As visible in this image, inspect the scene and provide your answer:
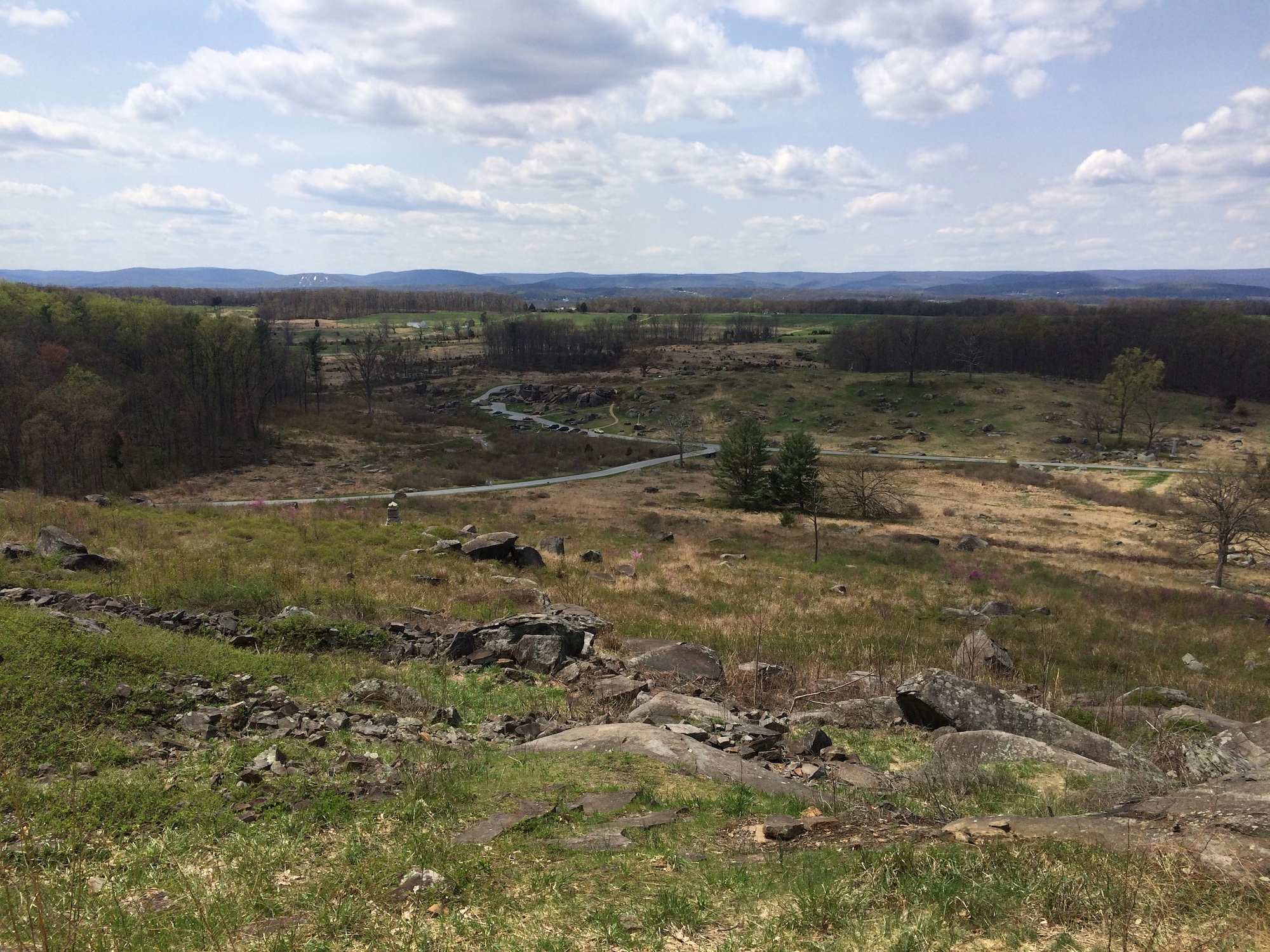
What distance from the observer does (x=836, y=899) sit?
20.3 ft

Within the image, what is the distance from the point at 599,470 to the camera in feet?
243

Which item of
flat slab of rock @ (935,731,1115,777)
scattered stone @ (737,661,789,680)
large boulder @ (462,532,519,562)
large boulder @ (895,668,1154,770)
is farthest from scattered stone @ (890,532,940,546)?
flat slab of rock @ (935,731,1115,777)

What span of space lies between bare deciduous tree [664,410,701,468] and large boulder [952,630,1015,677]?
59.3m

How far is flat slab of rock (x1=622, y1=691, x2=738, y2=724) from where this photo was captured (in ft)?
41.0

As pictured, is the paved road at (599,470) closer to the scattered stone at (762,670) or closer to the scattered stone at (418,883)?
the scattered stone at (762,670)

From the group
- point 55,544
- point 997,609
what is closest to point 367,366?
point 55,544

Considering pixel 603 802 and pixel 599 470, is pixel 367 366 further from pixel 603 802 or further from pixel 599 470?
pixel 603 802

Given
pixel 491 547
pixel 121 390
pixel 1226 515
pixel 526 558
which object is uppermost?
pixel 121 390

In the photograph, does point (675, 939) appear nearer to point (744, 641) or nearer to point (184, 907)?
point (184, 907)

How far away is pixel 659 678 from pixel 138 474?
58.9 metres

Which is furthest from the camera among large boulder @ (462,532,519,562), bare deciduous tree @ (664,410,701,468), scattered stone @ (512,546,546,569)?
bare deciduous tree @ (664,410,701,468)

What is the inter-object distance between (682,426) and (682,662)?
6683 cm

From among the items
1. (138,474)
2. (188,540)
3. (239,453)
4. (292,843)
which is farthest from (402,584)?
(239,453)

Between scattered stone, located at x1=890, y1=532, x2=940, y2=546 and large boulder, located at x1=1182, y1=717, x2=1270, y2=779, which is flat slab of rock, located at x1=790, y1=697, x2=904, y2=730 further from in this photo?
scattered stone, located at x1=890, y1=532, x2=940, y2=546
